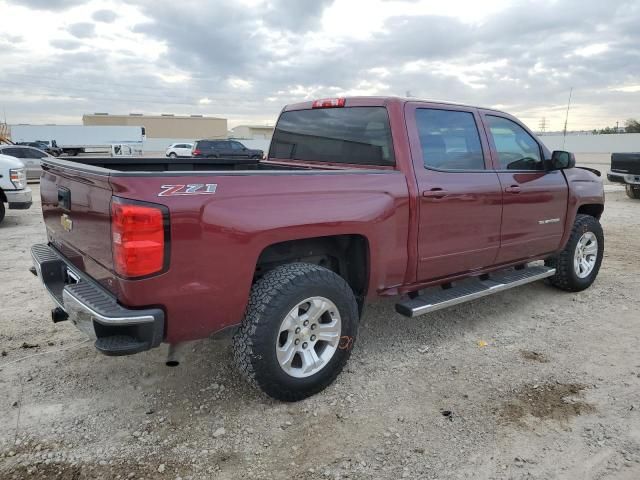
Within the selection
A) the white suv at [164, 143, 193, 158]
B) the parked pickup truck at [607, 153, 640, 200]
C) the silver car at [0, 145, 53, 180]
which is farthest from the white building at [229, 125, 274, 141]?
the parked pickup truck at [607, 153, 640, 200]

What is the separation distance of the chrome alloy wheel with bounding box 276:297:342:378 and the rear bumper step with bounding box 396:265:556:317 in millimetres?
648

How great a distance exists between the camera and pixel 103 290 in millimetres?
2844

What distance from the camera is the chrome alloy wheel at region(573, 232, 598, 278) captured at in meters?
5.41

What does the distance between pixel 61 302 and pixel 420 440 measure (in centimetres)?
227

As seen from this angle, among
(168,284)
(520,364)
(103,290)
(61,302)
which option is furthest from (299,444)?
(520,364)

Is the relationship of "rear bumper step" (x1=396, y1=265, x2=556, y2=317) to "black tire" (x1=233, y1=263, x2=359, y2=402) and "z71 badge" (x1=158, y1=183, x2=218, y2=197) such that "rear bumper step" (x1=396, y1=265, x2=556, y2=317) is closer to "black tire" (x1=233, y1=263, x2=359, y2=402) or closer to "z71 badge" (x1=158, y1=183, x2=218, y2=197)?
"black tire" (x1=233, y1=263, x2=359, y2=402)

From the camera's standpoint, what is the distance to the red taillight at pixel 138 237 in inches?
97.9

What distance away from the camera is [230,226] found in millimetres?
2750

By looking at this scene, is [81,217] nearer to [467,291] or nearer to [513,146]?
[467,291]

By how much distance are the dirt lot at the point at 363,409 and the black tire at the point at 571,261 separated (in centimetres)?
76

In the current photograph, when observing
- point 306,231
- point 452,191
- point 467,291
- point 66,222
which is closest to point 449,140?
point 452,191

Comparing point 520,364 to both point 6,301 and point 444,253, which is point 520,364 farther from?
point 6,301

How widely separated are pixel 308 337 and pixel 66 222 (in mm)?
1733

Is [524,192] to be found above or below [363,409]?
above
